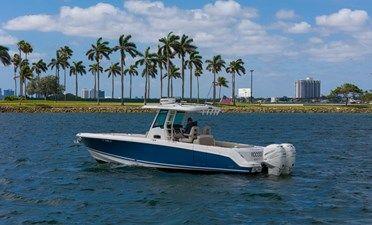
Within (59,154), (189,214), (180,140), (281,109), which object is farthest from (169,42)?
(189,214)

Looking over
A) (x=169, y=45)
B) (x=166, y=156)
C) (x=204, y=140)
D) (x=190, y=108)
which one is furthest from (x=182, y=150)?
(x=169, y=45)

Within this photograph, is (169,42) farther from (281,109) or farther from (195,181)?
(195,181)

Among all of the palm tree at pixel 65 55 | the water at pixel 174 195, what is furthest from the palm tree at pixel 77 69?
the water at pixel 174 195

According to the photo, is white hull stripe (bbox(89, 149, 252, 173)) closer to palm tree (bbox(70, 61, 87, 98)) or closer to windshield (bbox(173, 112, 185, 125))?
windshield (bbox(173, 112, 185, 125))

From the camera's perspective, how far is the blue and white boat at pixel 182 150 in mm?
24438

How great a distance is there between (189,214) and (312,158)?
1838cm

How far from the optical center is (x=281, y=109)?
15388 centimetres

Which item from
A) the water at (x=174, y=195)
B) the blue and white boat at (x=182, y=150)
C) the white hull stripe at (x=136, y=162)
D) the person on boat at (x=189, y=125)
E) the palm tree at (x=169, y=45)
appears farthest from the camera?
the palm tree at (x=169, y=45)

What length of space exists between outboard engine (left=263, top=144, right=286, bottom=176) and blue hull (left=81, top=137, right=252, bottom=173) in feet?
2.90

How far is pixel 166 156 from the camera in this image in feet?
84.2

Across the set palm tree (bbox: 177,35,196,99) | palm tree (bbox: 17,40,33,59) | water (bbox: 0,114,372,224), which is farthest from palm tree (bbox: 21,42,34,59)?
water (bbox: 0,114,372,224)

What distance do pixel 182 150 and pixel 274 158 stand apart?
405 cm

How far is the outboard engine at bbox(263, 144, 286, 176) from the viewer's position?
79.5 feet

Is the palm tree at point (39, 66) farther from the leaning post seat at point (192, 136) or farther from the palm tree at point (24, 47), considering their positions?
the leaning post seat at point (192, 136)
